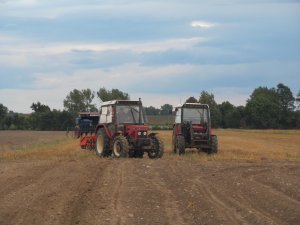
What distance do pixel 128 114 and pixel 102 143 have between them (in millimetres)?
1628

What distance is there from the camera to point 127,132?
19.3m

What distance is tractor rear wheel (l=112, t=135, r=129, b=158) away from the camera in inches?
723

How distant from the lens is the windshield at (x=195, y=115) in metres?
23.6

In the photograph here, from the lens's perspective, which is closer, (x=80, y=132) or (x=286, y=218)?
(x=286, y=218)

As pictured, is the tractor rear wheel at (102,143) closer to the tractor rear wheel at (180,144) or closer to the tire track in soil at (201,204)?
the tractor rear wheel at (180,144)

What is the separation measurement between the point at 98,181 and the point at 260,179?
12.4 feet

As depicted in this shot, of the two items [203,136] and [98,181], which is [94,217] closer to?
[98,181]

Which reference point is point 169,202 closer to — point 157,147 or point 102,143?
point 157,147

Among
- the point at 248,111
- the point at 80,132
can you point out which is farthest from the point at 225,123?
the point at 80,132

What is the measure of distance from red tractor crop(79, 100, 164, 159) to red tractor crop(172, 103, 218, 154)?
127 inches

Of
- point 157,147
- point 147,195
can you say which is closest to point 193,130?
point 157,147

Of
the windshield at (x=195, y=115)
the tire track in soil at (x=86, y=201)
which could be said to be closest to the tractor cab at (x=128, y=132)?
the windshield at (x=195, y=115)

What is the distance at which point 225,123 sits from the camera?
101 meters

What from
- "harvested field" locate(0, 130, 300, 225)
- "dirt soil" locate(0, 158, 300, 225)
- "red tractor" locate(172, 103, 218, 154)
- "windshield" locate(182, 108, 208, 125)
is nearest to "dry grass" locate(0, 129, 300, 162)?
"red tractor" locate(172, 103, 218, 154)
